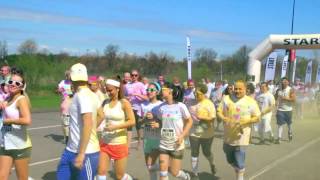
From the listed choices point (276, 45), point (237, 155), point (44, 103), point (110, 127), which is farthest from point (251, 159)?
point (44, 103)

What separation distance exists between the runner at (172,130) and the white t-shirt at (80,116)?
206 centimetres

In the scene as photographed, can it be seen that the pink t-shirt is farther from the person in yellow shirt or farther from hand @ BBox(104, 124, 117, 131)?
hand @ BBox(104, 124, 117, 131)

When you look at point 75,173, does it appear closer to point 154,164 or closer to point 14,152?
point 14,152

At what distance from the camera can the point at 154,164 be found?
24.7 feet

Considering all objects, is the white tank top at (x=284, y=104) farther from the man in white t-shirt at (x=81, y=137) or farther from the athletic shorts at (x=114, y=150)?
the man in white t-shirt at (x=81, y=137)

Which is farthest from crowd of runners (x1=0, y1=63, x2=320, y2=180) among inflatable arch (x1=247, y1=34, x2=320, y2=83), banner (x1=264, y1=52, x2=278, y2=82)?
banner (x1=264, y1=52, x2=278, y2=82)

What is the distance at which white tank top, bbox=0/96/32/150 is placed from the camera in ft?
20.6

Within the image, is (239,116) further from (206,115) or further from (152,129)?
(152,129)

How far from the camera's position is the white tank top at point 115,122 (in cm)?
696

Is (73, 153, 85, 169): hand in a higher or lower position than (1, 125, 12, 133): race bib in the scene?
lower

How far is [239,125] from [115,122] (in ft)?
6.67

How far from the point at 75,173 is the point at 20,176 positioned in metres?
1.56

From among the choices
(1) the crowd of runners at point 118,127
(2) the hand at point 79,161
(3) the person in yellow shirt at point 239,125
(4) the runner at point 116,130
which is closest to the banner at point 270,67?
(1) the crowd of runners at point 118,127

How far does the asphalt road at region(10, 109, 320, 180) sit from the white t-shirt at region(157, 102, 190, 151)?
1.80 m
